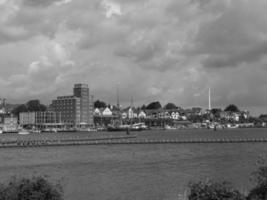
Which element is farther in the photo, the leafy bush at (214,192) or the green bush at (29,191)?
the green bush at (29,191)

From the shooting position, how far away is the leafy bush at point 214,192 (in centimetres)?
1585

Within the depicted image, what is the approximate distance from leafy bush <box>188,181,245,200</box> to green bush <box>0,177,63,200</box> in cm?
490

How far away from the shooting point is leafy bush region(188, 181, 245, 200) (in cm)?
1585

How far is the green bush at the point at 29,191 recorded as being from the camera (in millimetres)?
16141

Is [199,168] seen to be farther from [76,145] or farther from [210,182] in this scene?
[76,145]

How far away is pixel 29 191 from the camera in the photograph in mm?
16344

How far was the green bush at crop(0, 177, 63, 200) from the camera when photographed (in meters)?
16.1

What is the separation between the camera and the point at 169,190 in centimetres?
3950

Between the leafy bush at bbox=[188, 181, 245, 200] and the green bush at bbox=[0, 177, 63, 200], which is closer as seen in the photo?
the leafy bush at bbox=[188, 181, 245, 200]

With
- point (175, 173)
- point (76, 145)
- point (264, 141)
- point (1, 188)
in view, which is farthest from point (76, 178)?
point (264, 141)

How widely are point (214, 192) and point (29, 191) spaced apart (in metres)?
6.38

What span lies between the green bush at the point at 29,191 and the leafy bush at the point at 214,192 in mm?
4903

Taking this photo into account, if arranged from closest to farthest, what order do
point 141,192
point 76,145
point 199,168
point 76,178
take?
point 141,192
point 76,178
point 199,168
point 76,145

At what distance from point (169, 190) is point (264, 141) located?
89.2m
